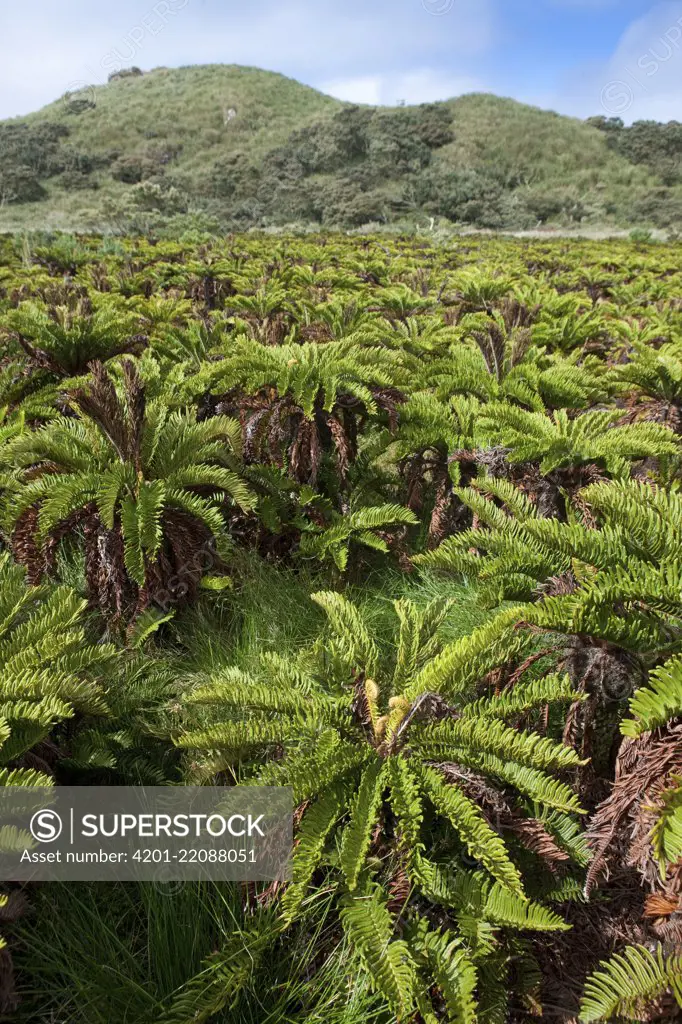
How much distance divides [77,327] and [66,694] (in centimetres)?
352

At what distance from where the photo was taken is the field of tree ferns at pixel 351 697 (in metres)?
1.69

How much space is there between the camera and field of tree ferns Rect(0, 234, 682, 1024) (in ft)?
5.56

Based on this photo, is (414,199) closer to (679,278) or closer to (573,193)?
(573,193)

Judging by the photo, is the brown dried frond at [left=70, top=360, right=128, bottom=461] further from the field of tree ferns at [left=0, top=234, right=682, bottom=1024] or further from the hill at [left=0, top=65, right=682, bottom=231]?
the hill at [left=0, top=65, right=682, bottom=231]

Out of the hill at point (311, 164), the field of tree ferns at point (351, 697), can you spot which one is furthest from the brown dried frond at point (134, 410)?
the hill at point (311, 164)

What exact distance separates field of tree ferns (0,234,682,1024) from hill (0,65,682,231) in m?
25.1

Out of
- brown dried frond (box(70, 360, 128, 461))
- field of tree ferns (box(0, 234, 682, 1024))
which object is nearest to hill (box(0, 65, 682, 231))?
field of tree ferns (box(0, 234, 682, 1024))

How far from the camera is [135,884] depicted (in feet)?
6.61

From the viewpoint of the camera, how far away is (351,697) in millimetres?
2125

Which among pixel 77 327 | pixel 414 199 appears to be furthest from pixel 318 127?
pixel 77 327

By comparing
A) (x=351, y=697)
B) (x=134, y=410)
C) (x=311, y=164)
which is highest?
(x=311, y=164)

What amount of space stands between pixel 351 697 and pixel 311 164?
175 feet

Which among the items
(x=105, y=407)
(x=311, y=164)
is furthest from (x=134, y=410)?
(x=311, y=164)

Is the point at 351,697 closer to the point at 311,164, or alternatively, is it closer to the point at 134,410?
the point at 134,410
